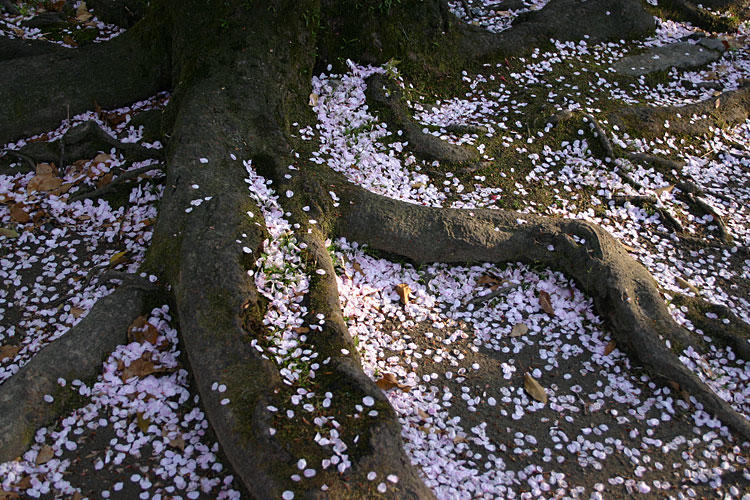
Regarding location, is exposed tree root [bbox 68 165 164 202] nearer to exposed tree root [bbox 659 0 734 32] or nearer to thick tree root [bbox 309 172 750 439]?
thick tree root [bbox 309 172 750 439]

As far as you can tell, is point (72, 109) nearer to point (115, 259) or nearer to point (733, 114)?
point (115, 259)

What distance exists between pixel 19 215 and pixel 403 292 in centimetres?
291

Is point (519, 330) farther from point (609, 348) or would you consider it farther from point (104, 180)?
point (104, 180)

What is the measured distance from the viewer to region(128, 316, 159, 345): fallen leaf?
10.8 feet

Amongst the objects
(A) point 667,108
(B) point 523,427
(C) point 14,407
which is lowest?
(B) point 523,427

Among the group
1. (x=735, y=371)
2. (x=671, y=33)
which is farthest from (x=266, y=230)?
(x=671, y=33)

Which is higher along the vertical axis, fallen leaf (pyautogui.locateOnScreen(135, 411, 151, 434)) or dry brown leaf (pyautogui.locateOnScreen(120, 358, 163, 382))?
dry brown leaf (pyautogui.locateOnScreen(120, 358, 163, 382))

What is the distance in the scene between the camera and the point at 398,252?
411 centimetres

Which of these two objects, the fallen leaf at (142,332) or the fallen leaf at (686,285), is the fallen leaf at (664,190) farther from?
the fallen leaf at (142,332)

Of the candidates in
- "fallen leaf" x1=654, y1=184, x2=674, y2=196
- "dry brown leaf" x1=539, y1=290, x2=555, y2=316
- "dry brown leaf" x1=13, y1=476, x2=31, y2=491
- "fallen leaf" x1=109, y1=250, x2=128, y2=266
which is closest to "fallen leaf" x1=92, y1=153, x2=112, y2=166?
"fallen leaf" x1=109, y1=250, x2=128, y2=266

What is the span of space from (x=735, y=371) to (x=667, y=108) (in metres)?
3.10

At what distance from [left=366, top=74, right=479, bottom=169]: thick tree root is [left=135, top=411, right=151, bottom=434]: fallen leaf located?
2972 millimetres

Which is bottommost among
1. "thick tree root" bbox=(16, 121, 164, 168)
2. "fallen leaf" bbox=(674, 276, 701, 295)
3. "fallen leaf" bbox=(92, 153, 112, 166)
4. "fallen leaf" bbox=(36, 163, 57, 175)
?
"fallen leaf" bbox=(674, 276, 701, 295)

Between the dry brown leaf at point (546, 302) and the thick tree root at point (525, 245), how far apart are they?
0.26 m
